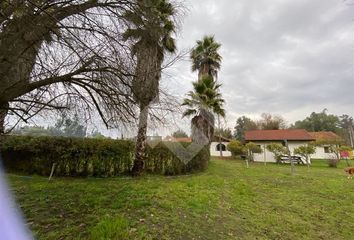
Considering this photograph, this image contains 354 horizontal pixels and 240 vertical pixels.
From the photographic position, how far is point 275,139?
27422 mm

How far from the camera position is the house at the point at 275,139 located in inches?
1021

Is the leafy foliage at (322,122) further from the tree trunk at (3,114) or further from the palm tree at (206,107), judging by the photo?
the tree trunk at (3,114)

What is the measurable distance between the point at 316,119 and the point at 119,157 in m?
55.1

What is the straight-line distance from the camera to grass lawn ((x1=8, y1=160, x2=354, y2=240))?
419 cm

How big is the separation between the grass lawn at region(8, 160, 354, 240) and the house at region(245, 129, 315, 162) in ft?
60.3

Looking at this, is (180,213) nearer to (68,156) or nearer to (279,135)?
(68,156)

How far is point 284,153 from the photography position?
22656 millimetres

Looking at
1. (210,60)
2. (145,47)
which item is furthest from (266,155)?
(145,47)

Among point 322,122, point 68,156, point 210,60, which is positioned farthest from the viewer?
point 322,122

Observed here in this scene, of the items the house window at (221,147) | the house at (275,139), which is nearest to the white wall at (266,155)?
the house at (275,139)

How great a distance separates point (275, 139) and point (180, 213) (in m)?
24.9

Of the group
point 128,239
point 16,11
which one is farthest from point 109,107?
point 128,239

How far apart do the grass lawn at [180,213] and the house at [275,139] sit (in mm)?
18378

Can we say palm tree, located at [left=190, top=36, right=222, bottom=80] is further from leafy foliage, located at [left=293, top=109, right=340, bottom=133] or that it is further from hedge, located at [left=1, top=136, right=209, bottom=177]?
leafy foliage, located at [left=293, top=109, right=340, bottom=133]
